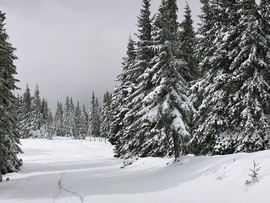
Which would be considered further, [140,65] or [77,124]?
[77,124]

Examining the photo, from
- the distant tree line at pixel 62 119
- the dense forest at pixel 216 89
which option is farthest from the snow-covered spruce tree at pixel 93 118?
the dense forest at pixel 216 89

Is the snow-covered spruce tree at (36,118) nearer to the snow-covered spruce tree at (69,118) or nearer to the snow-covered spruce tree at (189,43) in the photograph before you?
the snow-covered spruce tree at (69,118)

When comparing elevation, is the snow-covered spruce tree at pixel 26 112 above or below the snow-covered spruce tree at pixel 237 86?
above

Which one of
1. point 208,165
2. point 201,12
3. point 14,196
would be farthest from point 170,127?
point 201,12

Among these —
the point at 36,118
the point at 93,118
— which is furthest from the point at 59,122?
the point at 36,118

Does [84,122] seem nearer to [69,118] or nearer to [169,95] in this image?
[69,118]

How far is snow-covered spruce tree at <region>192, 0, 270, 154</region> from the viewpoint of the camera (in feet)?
55.1

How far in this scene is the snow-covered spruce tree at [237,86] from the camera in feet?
55.1

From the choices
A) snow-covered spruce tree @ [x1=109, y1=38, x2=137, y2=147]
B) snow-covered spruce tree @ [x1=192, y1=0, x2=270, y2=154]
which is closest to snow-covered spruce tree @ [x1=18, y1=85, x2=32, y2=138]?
snow-covered spruce tree @ [x1=109, y1=38, x2=137, y2=147]

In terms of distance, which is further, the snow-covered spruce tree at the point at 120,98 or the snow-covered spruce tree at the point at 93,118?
the snow-covered spruce tree at the point at 93,118

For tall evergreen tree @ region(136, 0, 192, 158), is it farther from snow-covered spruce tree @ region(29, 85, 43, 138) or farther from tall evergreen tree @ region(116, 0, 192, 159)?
snow-covered spruce tree @ region(29, 85, 43, 138)

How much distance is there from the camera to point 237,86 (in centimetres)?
1808

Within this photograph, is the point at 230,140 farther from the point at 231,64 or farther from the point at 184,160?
the point at 231,64

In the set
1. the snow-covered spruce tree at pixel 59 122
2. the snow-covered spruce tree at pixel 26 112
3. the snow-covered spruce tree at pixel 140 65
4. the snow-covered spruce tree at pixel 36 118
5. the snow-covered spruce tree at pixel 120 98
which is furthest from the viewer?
the snow-covered spruce tree at pixel 59 122
